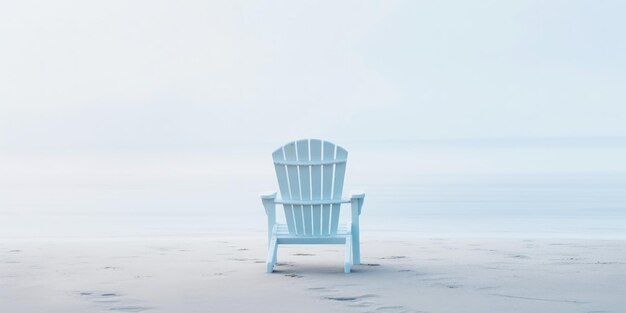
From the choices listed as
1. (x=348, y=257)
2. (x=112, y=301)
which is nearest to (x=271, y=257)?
(x=348, y=257)

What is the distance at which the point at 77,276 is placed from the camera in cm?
559

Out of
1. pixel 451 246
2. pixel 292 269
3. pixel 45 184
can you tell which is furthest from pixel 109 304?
pixel 45 184

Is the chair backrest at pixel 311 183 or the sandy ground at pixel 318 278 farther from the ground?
the chair backrest at pixel 311 183

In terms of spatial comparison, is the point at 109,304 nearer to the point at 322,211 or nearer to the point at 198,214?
the point at 322,211

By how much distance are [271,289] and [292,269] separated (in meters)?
0.92

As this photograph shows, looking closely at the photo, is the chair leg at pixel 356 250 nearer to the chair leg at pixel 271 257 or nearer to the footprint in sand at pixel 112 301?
the chair leg at pixel 271 257

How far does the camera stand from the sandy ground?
14.8 feet

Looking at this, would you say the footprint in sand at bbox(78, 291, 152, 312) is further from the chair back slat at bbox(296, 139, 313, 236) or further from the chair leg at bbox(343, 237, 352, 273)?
the chair back slat at bbox(296, 139, 313, 236)

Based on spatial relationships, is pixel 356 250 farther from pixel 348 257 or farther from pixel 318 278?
pixel 318 278

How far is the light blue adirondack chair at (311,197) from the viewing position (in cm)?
600

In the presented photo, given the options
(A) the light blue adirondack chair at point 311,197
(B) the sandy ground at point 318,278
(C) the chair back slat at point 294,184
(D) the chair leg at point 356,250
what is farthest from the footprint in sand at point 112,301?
(D) the chair leg at point 356,250

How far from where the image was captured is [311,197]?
613 centimetres

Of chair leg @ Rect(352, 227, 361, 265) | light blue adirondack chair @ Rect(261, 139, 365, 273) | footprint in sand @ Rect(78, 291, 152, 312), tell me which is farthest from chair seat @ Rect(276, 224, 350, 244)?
footprint in sand @ Rect(78, 291, 152, 312)

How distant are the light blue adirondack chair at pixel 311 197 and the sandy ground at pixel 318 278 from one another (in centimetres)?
20
